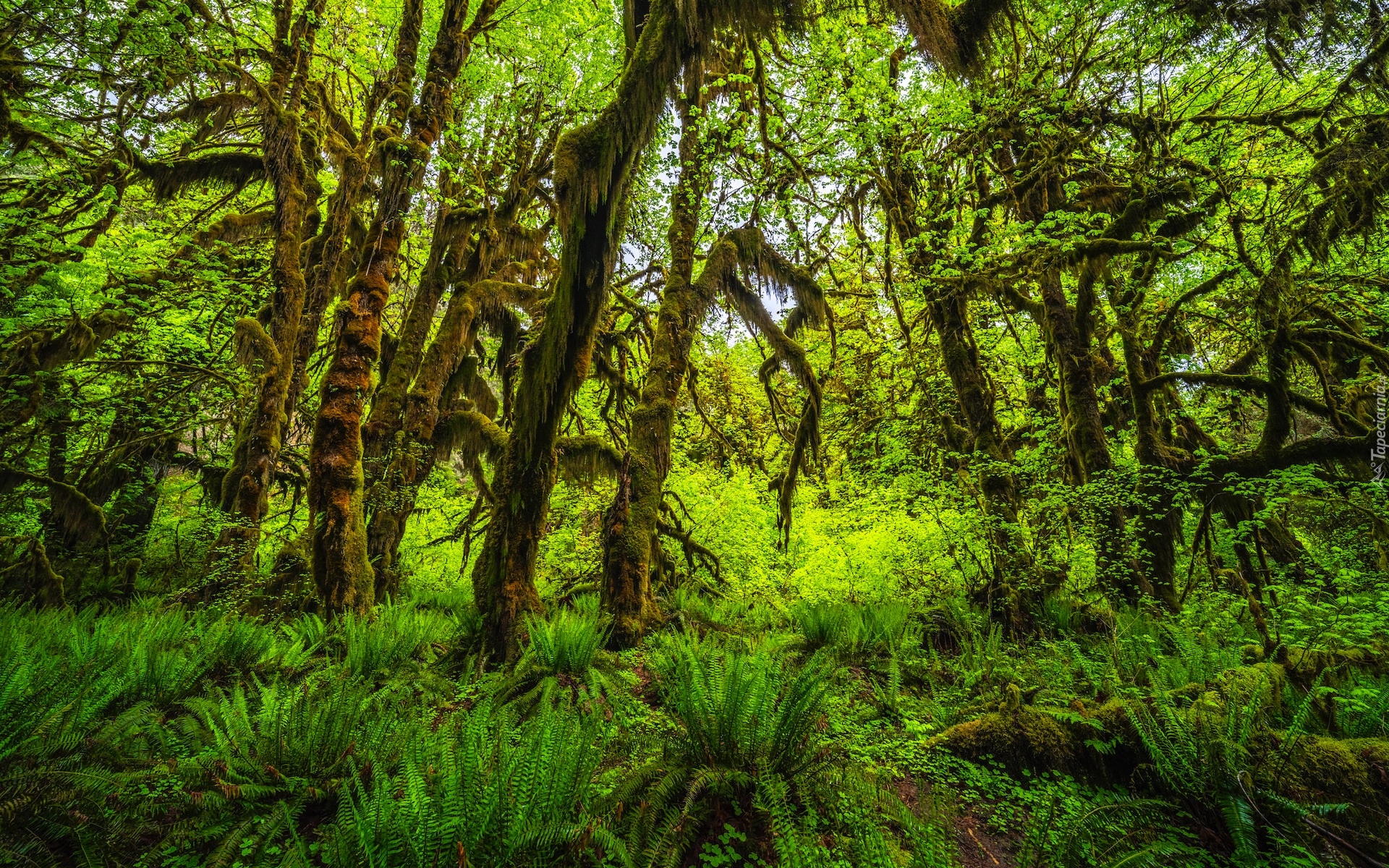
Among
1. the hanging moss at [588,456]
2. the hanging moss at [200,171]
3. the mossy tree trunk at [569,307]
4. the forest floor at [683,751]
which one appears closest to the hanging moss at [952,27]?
the mossy tree trunk at [569,307]

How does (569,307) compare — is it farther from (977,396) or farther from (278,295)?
(977,396)

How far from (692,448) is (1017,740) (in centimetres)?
694

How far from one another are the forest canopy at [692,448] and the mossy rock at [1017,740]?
23mm

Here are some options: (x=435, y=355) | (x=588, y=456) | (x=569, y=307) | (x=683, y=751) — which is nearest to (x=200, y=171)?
(x=435, y=355)

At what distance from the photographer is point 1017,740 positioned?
10.4 feet

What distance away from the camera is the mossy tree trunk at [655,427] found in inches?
210

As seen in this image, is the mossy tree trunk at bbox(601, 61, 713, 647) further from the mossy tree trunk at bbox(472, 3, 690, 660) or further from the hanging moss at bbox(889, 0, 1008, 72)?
the hanging moss at bbox(889, 0, 1008, 72)

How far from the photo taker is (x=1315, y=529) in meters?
6.65

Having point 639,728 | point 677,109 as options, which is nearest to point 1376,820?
point 639,728

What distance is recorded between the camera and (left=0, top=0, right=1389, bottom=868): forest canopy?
230cm

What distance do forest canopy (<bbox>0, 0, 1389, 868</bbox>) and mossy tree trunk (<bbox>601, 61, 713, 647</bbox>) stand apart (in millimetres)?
58

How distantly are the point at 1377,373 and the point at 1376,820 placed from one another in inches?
221

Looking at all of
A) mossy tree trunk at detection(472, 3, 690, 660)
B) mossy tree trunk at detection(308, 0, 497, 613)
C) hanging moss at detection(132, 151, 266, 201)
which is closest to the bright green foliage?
mossy tree trunk at detection(472, 3, 690, 660)

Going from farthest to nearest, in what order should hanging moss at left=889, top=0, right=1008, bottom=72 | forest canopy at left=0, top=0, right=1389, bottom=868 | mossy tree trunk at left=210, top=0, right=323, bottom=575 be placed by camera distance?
mossy tree trunk at left=210, top=0, right=323, bottom=575, hanging moss at left=889, top=0, right=1008, bottom=72, forest canopy at left=0, top=0, right=1389, bottom=868
